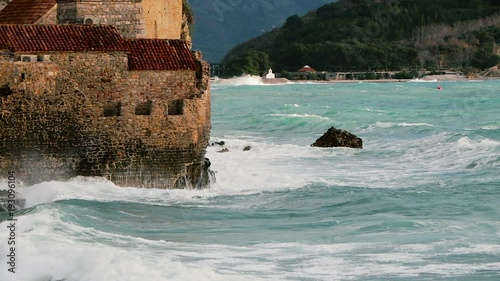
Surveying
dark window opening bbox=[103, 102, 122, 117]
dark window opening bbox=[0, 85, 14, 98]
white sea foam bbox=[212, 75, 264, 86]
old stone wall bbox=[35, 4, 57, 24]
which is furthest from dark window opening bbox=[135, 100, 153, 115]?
white sea foam bbox=[212, 75, 264, 86]

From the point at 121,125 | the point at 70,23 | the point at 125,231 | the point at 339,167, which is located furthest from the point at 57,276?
the point at 339,167

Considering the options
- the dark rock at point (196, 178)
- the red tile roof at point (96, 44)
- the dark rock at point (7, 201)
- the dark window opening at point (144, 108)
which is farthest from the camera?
the dark rock at point (196, 178)

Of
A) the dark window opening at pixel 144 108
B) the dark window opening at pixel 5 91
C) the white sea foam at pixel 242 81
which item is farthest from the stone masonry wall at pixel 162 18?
the white sea foam at pixel 242 81

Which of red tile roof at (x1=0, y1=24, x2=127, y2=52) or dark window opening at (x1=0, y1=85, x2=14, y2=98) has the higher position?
red tile roof at (x1=0, y1=24, x2=127, y2=52)

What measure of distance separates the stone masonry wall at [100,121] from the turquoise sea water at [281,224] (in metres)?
0.38

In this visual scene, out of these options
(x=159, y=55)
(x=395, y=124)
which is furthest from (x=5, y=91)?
(x=395, y=124)

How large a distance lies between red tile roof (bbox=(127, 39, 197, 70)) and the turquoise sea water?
2.36 metres

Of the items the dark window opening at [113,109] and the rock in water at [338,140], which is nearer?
the dark window opening at [113,109]

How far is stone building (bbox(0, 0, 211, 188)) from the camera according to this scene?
22734 millimetres

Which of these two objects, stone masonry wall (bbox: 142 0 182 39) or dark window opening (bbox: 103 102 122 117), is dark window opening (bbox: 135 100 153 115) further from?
stone masonry wall (bbox: 142 0 182 39)

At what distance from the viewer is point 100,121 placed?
23.2 meters

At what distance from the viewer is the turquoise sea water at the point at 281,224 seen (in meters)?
17.8

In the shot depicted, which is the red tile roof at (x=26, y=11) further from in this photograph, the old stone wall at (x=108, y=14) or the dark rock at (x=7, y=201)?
the dark rock at (x=7, y=201)

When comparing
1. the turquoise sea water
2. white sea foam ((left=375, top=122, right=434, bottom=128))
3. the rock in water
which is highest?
the turquoise sea water
